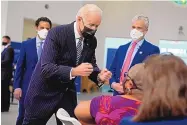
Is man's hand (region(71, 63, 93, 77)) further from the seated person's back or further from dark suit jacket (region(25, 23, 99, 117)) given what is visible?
the seated person's back

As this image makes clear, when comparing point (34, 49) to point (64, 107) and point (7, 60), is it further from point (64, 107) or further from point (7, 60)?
point (7, 60)

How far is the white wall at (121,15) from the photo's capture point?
33.0 feet

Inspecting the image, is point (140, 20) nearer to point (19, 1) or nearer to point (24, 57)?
point (24, 57)

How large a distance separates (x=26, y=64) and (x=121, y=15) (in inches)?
333

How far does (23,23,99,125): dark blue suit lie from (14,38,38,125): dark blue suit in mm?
769

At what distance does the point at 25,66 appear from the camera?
2.97 metres

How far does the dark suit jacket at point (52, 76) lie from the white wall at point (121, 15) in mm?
7455

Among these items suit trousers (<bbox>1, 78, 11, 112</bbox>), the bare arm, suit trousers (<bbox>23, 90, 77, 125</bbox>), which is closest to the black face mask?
suit trousers (<bbox>23, 90, 77, 125</bbox>)

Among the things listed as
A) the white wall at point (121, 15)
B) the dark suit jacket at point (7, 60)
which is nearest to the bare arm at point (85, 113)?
the dark suit jacket at point (7, 60)

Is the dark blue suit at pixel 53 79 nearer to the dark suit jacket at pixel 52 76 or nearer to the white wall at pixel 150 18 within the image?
Result: the dark suit jacket at pixel 52 76

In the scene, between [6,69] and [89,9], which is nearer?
[89,9]

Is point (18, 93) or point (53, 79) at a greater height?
point (53, 79)

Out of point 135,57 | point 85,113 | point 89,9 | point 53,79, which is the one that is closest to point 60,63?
point 53,79

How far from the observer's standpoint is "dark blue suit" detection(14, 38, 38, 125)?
2889 millimetres
